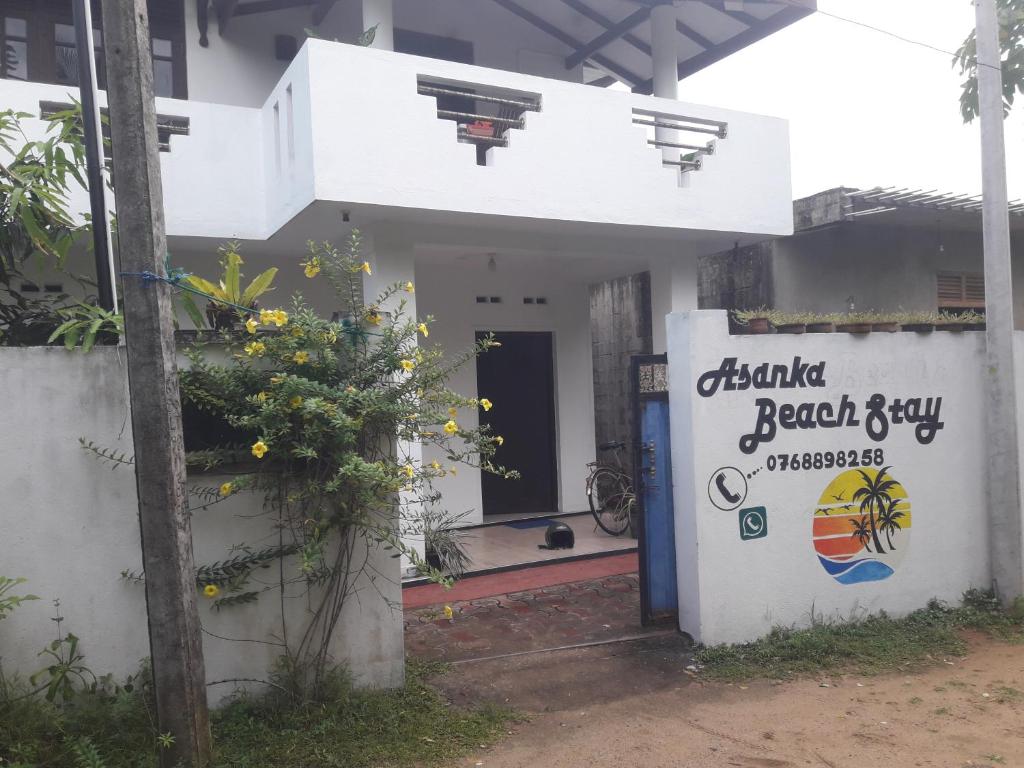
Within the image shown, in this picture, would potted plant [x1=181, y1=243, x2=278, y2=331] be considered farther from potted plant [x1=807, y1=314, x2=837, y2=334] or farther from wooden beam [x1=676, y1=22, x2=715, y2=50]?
wooden beam [x1=676, y1=22, x2=715, y2=50]

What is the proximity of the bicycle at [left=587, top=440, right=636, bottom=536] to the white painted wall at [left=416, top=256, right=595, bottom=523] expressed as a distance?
493 mm

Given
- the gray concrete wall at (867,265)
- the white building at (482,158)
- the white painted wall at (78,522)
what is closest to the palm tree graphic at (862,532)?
the white building at (482,158)

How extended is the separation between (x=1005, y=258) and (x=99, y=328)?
21.3 ft

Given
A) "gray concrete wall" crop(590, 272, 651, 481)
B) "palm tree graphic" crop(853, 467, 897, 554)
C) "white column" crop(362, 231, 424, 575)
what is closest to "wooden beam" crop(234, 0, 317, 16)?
"white column" crop(362, 231, 424, 575)

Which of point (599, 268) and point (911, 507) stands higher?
point (599, 268)

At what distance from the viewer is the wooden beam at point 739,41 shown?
31.2ft

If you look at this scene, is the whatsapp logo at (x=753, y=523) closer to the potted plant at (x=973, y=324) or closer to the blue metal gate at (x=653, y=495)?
the blue metal gate at (x=653, y=495)

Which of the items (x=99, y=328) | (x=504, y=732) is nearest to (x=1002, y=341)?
(x=504, y=732)

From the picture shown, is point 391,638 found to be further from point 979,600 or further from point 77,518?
point 979,600

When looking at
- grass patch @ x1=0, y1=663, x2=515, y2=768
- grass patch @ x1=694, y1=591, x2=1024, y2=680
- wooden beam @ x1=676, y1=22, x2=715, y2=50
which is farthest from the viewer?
wooden beam @ x1=676, y1=22, x2=715, y2=50

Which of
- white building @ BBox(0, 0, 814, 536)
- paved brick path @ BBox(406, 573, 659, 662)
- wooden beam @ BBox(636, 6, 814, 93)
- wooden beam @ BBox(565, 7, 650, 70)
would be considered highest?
wooden beam @ BBox(565, 7, 650, 70)

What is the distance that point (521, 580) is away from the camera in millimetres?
7266

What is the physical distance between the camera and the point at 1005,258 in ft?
20.5

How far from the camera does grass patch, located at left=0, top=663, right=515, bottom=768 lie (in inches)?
147
